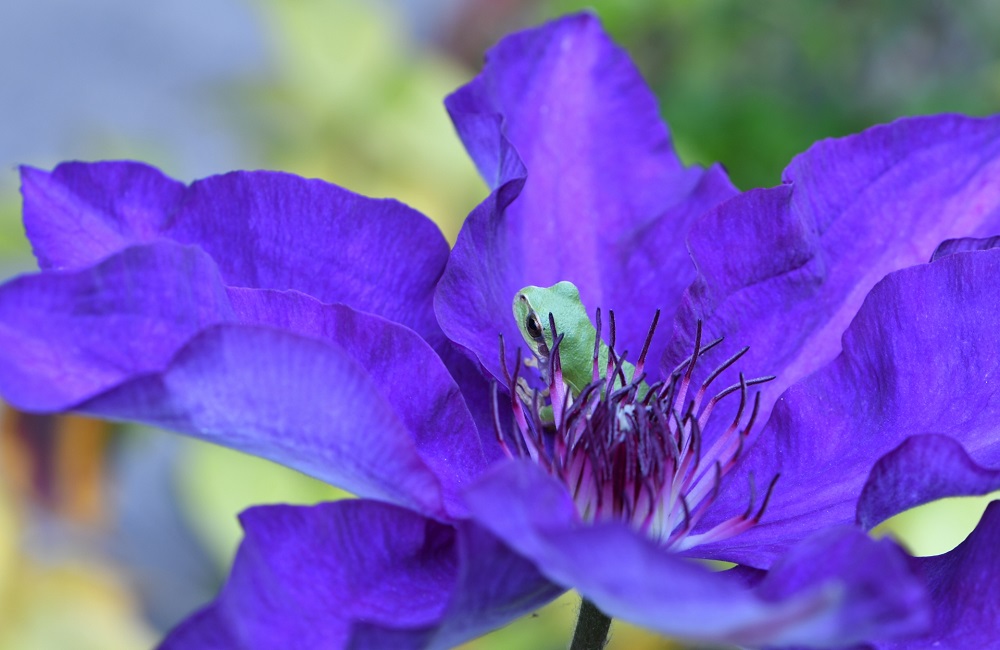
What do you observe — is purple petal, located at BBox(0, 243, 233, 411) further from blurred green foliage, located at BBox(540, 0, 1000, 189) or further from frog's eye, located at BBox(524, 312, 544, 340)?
blurred green foliage, located at BBox(540, 0, 1000, 189)

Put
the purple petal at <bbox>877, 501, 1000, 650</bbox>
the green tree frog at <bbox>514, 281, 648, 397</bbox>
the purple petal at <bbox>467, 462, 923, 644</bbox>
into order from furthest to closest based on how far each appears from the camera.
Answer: the green tree frog at <bbox>514, 281, 648, 397</bbox> < the purple petal at <bbox>877, 501, 1000, 650</bbox> < the purple petal at <bbox>467, 462, 923, 644</bbox>

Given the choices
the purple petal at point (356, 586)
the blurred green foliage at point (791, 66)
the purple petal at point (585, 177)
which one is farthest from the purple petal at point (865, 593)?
the blurred green foliage at point (791, 66)

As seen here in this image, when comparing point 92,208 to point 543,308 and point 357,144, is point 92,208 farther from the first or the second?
point 357,144

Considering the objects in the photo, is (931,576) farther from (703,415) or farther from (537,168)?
(537,168)

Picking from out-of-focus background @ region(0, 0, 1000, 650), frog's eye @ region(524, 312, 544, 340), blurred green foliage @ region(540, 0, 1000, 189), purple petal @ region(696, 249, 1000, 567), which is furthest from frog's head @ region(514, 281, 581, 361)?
blurred green foliage @ region(540, 0, 1000, 189)

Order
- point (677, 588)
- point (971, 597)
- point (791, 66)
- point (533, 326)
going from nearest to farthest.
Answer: point (677, 588)
point (971, 597)
point (533, 326)
point (791, 66)

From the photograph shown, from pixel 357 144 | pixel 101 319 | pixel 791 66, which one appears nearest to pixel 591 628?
pixel 101 319
